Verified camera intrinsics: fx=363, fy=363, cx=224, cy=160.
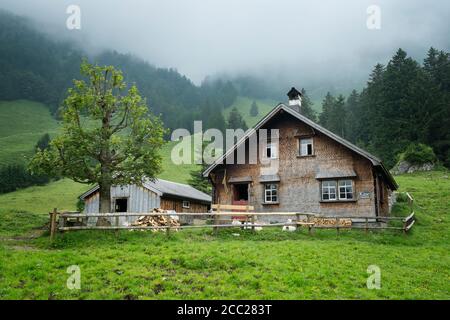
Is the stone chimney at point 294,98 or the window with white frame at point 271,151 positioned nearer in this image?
the window with white frame at point 271,151

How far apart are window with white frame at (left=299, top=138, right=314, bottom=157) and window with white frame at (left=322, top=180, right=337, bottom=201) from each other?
244 centimetres

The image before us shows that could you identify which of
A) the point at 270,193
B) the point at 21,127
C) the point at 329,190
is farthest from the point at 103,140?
the point at 21,127

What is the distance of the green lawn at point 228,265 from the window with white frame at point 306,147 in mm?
6985

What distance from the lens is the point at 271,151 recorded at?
2738 centimetres

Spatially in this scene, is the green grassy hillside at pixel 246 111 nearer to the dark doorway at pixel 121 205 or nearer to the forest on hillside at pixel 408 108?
the forest on hillside at pixel 408 108

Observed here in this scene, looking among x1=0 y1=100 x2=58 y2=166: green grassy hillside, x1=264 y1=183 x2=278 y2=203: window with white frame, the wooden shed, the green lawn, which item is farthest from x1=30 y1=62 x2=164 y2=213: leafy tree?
x1=0 y1=100 x2=58 y2=166: green grassy hillside

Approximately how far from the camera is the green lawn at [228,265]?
10.6 meters

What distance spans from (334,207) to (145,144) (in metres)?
13.3

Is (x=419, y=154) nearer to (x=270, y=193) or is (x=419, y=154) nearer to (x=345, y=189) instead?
(x=345, y=189)

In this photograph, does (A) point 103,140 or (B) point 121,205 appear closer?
(A) point 103,140

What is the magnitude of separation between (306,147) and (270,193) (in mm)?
4287

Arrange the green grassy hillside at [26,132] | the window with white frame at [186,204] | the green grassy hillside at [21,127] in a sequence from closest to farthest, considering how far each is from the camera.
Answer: the window with white frame at [186,204]
the green grassy hillside at [26,132]
the green grassy hillside at [21,127]

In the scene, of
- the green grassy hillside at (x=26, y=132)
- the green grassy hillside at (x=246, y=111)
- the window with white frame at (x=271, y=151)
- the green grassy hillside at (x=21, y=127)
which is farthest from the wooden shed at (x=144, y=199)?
the green grassy hillside at (x=246, y=111)
